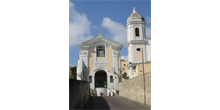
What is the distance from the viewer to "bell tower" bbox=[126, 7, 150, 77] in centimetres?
3756

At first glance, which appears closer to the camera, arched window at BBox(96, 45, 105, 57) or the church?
the church

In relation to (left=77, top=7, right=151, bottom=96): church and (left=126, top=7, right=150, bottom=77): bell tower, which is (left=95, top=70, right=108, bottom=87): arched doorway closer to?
(left=77, top=7, right=151, bottom=96): church

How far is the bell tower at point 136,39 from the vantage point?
37.6 meters

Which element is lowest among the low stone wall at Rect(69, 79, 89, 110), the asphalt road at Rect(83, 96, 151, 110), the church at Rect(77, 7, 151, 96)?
the asphalt road at Rect(83, 96, 151, 110)

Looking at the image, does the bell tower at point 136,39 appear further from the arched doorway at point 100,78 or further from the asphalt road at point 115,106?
the asphalt road at point 115,106

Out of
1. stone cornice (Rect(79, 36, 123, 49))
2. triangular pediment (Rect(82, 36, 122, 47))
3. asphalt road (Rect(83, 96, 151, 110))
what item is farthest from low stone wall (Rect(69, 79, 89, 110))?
triangular pediment (Rect(82, 36, 122, 47))

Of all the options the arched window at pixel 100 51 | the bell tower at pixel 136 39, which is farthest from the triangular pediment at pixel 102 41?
the bell tower at pixel 136 39
